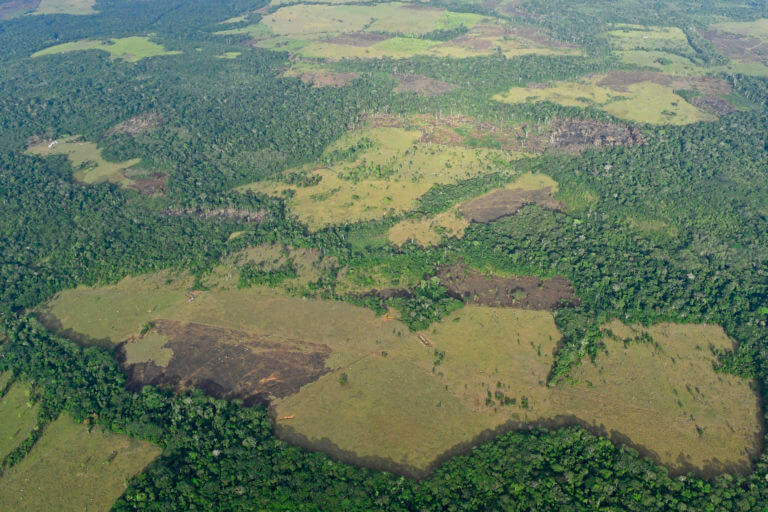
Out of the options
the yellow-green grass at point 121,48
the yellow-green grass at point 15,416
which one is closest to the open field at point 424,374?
the yellow-green grass at point 15,416

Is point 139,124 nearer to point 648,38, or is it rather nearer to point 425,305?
point 425,305

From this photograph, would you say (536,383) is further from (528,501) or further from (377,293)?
(377,293)

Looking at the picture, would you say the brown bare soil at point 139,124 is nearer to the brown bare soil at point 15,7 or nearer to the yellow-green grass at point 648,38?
the yellow-green grass at point 648,38

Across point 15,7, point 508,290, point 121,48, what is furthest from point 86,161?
point 15,7

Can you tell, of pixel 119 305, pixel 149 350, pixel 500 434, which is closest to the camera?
pixel 500 434

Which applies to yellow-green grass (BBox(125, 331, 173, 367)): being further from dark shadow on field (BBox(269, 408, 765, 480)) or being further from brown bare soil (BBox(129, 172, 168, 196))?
brown bare soil (BBox(129, 172, 168, 196))

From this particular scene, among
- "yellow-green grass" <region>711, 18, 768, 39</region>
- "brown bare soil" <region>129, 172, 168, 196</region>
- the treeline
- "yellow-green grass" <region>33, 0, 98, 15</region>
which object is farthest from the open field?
"yellow-green grass" <region>33, 0, 98, 15</region>

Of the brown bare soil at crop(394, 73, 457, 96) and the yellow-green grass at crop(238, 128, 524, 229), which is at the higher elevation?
the brown bare soil at crop(394, 73, 457, 96)
